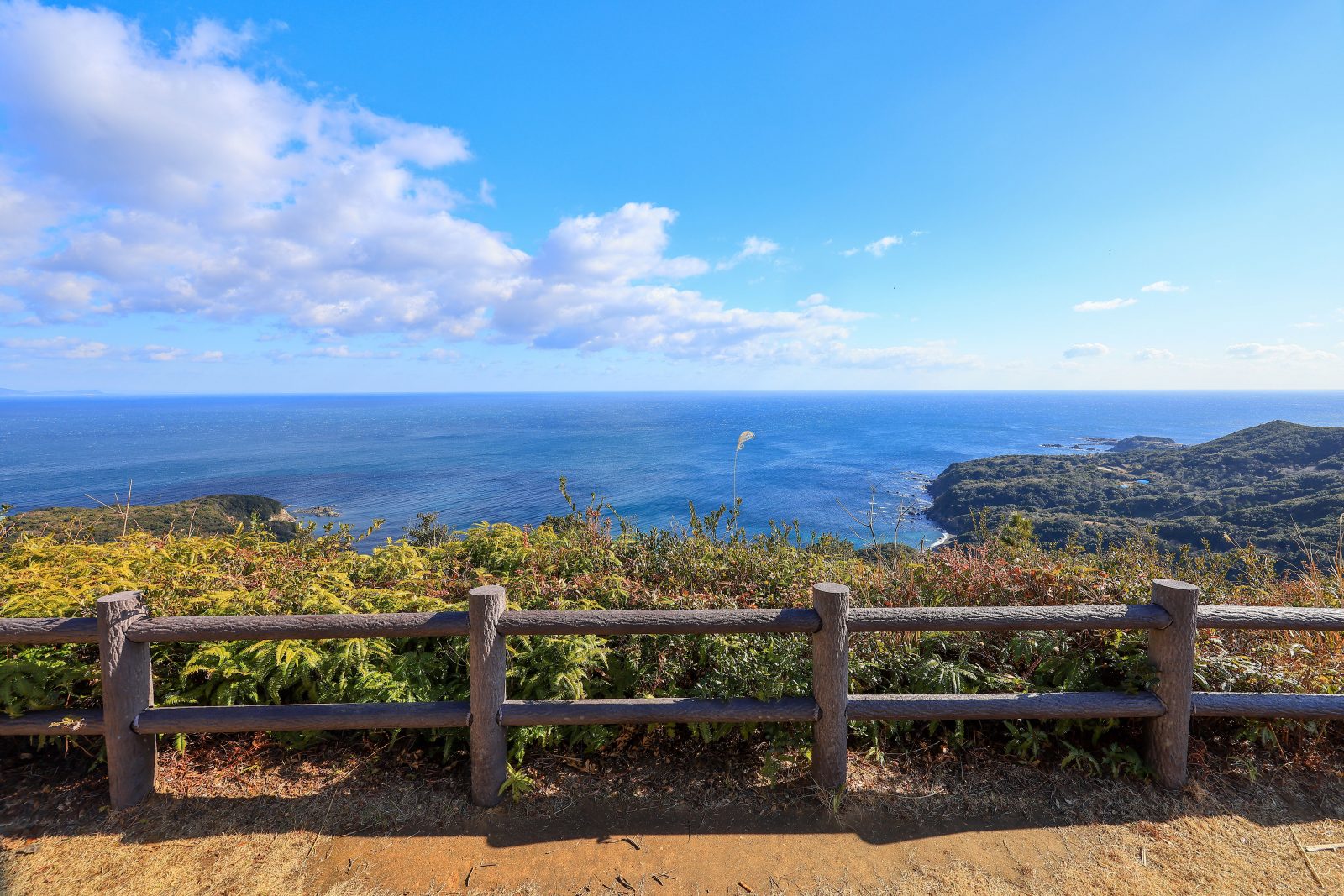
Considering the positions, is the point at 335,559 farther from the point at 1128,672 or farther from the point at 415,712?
the point at 1128,672

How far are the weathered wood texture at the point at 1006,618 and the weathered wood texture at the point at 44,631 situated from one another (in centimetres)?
413

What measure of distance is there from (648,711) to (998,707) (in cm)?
202

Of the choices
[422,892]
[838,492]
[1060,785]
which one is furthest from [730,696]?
[838,492]

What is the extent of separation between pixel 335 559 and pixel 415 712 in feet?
6.72

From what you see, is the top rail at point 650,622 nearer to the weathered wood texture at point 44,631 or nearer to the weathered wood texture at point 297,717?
the weathered wood texture at point 44,631

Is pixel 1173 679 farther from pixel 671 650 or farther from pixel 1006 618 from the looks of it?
pixel 671 650

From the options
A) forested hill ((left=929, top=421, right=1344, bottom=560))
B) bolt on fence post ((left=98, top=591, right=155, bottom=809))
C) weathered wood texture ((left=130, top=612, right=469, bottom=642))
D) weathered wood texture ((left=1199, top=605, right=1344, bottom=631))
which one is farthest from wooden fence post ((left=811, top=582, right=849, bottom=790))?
forested hill ((left=929, top=421, right=1344, bottom=560))

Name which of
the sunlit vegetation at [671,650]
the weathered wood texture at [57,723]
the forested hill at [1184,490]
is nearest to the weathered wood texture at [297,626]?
the sunlit vegetation at [671,650]

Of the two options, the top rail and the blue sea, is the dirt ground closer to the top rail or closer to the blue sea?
the top rail

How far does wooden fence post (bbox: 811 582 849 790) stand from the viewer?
3.07 metres

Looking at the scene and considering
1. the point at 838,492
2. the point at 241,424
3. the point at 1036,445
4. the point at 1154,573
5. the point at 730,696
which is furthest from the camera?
the point at 241,424

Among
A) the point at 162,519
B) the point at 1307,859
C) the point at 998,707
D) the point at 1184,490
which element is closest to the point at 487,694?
the point at 998,707

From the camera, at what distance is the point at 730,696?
326cm

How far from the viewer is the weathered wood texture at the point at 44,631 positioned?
2.95 metres
